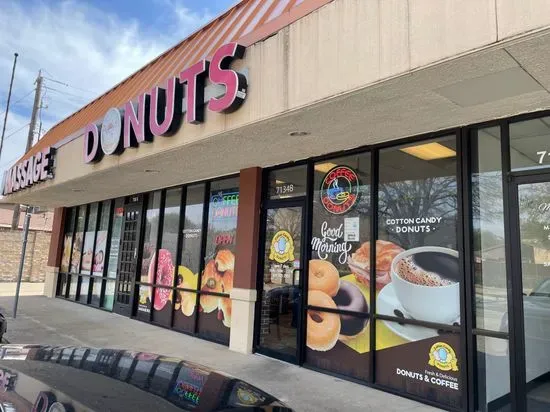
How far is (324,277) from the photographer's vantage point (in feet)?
21.7

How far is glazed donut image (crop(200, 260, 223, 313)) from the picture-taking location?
27.8ft

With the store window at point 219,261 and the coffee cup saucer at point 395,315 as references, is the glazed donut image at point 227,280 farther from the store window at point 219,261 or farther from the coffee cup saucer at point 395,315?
the coffee cup saucer at point 395,315

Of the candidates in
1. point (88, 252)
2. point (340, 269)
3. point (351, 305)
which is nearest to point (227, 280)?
point (340, 269)

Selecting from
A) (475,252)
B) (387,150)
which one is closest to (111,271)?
(387,150)

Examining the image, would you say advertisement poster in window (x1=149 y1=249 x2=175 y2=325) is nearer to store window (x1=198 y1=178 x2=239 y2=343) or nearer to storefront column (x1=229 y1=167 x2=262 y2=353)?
store window (x1=198 y1=178 x2=239 y2=343)

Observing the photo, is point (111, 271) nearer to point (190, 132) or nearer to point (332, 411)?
point (190, 132)

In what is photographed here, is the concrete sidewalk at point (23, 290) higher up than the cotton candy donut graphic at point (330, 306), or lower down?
lower down

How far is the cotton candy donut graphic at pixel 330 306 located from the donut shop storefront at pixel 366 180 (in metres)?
0.02

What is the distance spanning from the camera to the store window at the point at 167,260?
9758 mm

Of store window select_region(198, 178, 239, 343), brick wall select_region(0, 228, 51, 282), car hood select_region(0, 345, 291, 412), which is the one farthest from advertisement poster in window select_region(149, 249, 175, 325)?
brick wall select_region(0, 228, 51, 282)

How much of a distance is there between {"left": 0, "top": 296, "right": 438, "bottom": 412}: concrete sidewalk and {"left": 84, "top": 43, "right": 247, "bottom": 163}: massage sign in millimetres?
3377

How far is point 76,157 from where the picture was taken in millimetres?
9141

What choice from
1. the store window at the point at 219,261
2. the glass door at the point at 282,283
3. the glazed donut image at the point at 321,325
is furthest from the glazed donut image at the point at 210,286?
the glazed donut image at the point at 321,325

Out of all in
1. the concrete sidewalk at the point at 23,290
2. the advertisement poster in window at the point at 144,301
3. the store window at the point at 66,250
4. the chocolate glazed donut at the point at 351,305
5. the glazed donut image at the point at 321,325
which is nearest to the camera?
the chocolate glazed donut at the point at 351,305
